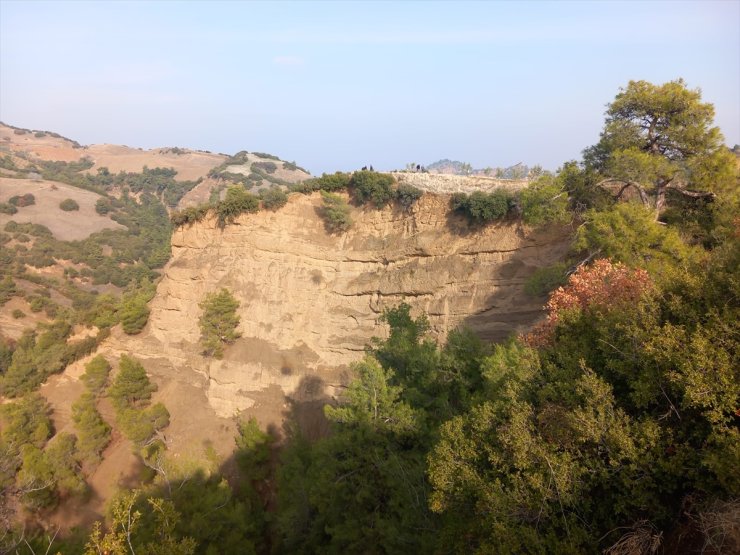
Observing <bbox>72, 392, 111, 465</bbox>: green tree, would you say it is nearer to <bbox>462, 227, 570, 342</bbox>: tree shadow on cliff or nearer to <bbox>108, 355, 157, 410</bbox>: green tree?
<bbox>108, 355, 157, 410</bbox>: green tree

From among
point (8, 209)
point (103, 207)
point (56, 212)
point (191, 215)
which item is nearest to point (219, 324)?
point (191, 215)

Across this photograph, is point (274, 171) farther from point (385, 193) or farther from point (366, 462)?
point (366, 462)

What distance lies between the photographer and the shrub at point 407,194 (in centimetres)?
2644

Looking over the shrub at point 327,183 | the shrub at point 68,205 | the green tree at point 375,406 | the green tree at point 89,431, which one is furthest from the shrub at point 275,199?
the shrub at point 68,205

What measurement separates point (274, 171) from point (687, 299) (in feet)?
373

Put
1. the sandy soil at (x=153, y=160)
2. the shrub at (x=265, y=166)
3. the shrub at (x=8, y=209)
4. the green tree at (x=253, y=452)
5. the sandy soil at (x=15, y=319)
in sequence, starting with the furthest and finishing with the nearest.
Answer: the sandy soil at (x=153, y=160)
the shrub at (x=265, y=166)
the shrub at (x=8, y=209)
the sandy soil at (x=15, y=319)
the green tree at (x=253, y=452)

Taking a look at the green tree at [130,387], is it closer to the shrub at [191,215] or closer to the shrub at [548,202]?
the shrub at [191,215]

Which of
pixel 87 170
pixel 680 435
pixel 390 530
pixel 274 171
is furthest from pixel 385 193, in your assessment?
pixel 87 170

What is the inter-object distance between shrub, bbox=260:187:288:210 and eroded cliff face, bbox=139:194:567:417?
1.65 ft

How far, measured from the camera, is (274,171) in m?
112

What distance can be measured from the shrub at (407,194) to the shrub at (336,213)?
383 cm

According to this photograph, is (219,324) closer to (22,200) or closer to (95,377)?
(95,377)

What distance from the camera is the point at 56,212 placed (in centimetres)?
7681

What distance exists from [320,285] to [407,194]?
8.37 metres
